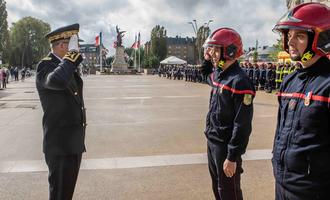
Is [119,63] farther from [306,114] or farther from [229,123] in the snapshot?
[306,114]

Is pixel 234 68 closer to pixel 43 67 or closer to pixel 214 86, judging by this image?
pixel 214 86

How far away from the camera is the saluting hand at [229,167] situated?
11.4ft

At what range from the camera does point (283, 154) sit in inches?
103

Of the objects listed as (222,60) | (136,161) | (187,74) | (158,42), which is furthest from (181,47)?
(222,60)

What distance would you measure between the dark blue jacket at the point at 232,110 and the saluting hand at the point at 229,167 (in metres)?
0.04

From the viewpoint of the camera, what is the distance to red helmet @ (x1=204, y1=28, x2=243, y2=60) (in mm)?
3780

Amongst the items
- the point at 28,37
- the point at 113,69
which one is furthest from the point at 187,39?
the point at 113,69

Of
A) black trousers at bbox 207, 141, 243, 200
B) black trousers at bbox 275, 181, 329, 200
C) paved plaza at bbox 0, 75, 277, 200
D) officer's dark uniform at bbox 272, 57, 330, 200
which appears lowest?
paved plaza at bbox 0, 75, 277, 200

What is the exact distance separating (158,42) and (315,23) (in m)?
125

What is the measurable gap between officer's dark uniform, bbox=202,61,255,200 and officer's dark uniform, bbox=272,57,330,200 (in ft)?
2.67

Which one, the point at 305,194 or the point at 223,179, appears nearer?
the point at 305,194

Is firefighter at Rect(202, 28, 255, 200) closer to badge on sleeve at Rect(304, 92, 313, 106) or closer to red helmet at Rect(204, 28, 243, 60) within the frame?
red helmet at Rect(204, 28, 243, 60)

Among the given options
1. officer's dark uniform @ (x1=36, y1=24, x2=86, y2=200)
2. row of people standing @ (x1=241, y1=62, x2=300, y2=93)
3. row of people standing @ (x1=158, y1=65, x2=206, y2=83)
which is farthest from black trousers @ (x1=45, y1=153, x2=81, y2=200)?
row of people standing @ (x1=158, y1=65, x2=206, y2=83)

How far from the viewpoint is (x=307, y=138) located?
2463 mm
